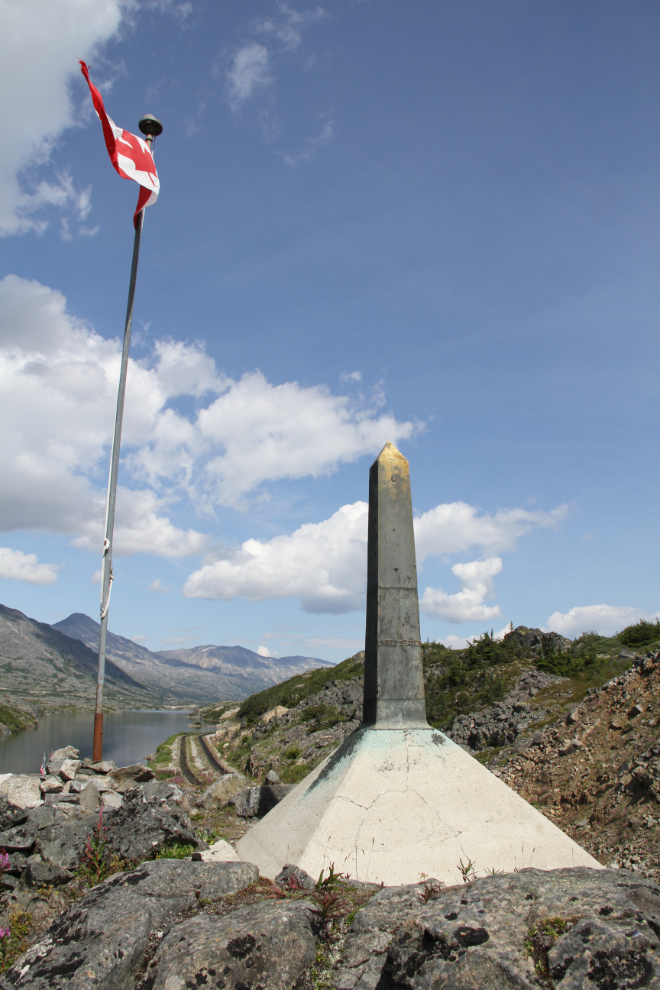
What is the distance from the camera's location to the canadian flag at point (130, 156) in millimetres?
13203

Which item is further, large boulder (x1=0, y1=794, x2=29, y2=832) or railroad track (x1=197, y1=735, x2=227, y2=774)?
railroad track (x1=197, y1=735, x2=227, y2=774)

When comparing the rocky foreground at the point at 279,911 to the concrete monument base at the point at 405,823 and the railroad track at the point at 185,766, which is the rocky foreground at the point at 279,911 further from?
the railroad track at the point at 185,766

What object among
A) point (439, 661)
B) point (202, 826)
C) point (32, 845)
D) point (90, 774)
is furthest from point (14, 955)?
point (439, 661)

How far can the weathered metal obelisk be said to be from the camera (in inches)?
341

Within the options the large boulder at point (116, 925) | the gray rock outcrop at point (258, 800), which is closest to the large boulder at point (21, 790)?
the gray rock outcrop at point (258, 800)

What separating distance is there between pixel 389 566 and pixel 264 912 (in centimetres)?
510

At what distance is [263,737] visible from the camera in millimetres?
40312

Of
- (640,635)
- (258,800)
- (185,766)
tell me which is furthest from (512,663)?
(185,766)

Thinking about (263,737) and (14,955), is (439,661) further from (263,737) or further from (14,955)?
(14,955)

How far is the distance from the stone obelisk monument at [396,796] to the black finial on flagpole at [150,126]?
34.0ft

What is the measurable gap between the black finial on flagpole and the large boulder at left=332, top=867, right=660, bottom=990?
1583 centimetres

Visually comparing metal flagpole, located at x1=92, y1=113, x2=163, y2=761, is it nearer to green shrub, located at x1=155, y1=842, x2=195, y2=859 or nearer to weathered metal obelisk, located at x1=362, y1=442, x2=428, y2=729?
green shrub, located at x1=155, y1=842, x2=195, y2=859

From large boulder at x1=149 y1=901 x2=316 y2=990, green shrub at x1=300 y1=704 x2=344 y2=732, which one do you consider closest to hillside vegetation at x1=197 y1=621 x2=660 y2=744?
green shrub at x1=300 y1=704 x2=344 y2=732

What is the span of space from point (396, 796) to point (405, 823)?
1.18ft
